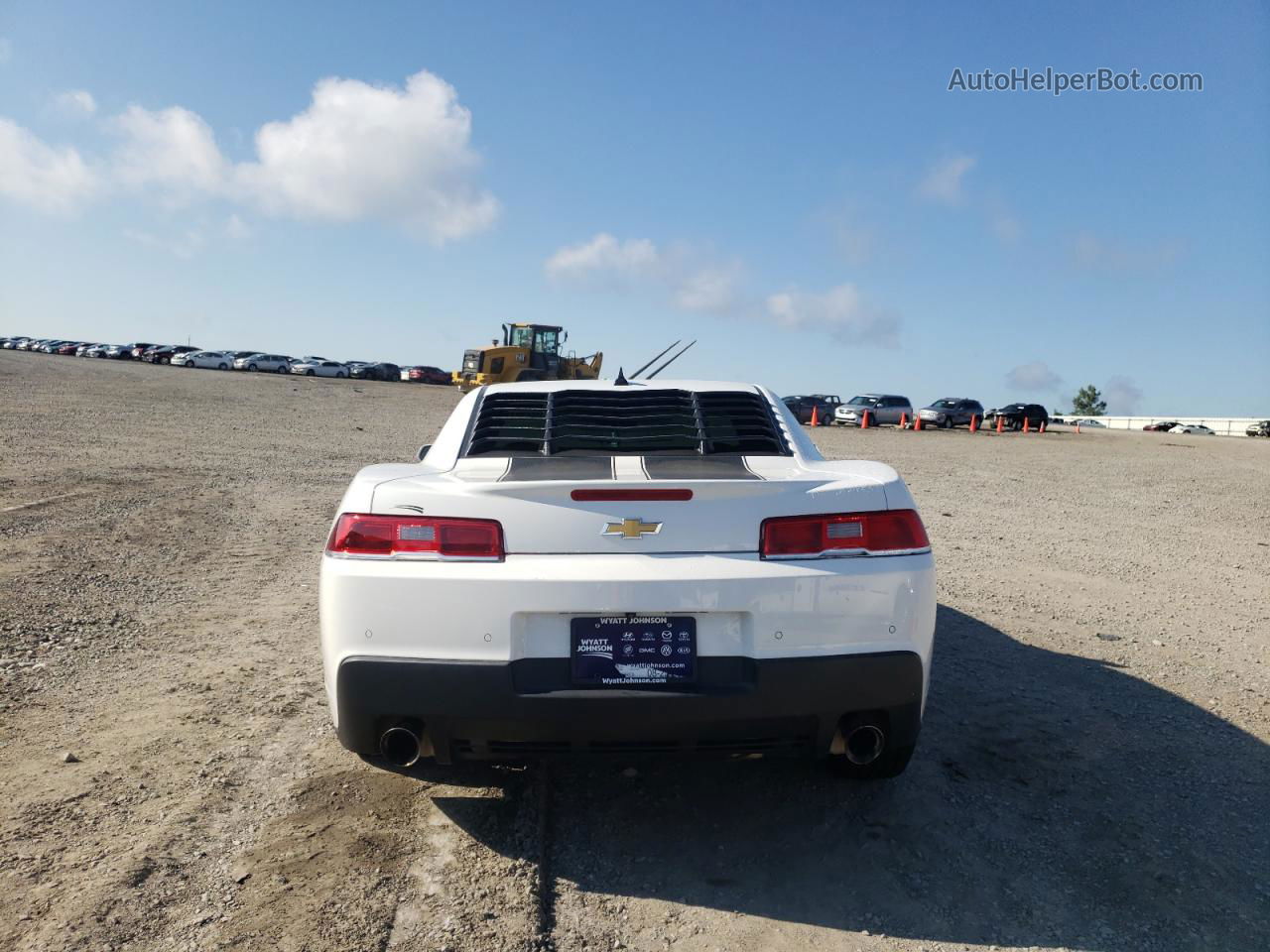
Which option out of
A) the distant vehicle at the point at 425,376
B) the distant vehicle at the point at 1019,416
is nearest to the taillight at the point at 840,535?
the distant vehicle at the point at 1019,416

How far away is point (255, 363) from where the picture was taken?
212ft

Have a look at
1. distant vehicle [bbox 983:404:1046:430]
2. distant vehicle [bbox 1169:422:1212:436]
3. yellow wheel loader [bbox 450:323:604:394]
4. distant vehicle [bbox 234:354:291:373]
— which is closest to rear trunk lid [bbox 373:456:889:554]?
yellow wheel loader [bbox 450:323:604:394]

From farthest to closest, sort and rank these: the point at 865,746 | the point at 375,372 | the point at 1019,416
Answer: the point at 375,372
the point at 1019,416
the point at 865,746

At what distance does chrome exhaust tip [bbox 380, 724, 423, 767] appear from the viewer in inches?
117

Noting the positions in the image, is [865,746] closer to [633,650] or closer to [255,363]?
[633,650]

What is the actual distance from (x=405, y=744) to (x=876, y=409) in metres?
40.7

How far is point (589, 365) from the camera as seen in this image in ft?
125

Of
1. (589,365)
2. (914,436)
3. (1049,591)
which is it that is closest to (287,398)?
(589,365)

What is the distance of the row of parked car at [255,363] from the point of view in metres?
63.0

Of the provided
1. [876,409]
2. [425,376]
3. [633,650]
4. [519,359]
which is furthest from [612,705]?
[425,376]

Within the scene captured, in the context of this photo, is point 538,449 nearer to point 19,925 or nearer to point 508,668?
point 508,668

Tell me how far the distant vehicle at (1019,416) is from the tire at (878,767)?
45.6 metres

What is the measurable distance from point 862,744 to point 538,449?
5.80ft

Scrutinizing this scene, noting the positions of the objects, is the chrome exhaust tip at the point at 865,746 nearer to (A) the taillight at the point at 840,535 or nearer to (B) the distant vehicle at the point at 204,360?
(A) the taillight at the point at 840,535
